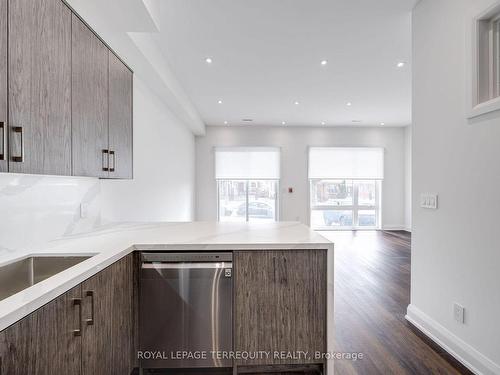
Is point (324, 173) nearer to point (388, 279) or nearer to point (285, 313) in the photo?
point (388, 279)

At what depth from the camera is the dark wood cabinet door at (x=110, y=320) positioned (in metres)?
1.27

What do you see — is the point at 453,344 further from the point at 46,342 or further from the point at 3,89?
the point at 3,89

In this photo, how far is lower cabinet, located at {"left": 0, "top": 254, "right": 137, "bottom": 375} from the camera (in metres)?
0.89

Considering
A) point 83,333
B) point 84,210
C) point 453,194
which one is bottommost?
point 83,333

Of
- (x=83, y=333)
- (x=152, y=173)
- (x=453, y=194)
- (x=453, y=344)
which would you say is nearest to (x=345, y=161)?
(x=152, y=173)

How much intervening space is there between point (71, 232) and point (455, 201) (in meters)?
2.79

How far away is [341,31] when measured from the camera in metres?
3.05

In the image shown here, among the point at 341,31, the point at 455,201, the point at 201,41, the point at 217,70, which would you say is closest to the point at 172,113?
the point at 217,70

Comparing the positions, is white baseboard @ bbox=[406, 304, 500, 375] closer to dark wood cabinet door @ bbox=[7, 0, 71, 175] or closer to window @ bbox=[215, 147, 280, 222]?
dark wood cabinet door @ bbox=[7, 0, 71, 175]

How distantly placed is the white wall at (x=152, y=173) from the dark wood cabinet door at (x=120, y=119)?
0.70m

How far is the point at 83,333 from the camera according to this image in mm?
1224

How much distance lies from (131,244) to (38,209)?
0.62 meters

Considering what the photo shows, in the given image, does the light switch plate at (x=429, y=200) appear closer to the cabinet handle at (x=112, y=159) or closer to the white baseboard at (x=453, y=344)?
the white baseboard at (x=453, y=344)

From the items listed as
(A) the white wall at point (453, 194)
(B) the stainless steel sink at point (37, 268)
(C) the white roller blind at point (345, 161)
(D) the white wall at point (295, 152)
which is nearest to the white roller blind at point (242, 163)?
(D) the white wall at point (295, 152)
